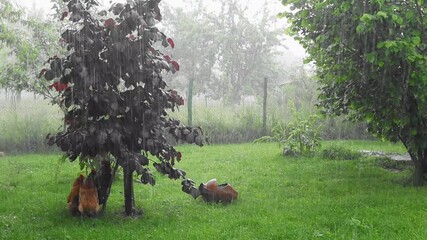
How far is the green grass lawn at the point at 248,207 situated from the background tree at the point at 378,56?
3.29 ft

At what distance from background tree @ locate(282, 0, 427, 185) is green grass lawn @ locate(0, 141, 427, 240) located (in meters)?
1.00

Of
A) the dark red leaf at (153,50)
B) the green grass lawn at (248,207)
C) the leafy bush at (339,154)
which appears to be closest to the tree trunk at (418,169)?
the green grass lawn at (248,207)

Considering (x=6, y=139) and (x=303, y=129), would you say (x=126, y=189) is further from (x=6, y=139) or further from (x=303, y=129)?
(x=6, y=139)

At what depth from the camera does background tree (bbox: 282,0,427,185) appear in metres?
5.58

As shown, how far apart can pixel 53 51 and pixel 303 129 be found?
6.08 metres

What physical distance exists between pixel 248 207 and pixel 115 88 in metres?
2.14

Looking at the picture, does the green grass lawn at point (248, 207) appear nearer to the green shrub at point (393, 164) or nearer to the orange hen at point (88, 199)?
the orange hen at point (88, 199)

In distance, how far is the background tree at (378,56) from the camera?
18.3 ft

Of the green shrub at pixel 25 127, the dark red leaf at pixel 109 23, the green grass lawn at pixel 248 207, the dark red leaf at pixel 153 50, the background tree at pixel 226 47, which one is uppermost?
the background tree at pixel 226 47

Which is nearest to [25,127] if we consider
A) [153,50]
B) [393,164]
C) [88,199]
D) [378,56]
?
[88,199]

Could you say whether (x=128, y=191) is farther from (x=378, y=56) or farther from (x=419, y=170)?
(x=419, y=170)

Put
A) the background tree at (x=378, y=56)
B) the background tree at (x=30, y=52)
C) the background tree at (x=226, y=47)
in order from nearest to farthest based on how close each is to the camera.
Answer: the background tree at (x=378, y=56) → the background tree at (x=30, y=52) → the background tree at (x=226, y=47)

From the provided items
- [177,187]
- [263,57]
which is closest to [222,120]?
[177,187]

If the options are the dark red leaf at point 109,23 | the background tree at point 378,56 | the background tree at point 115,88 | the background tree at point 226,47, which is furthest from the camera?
the background tree at point 226,47
